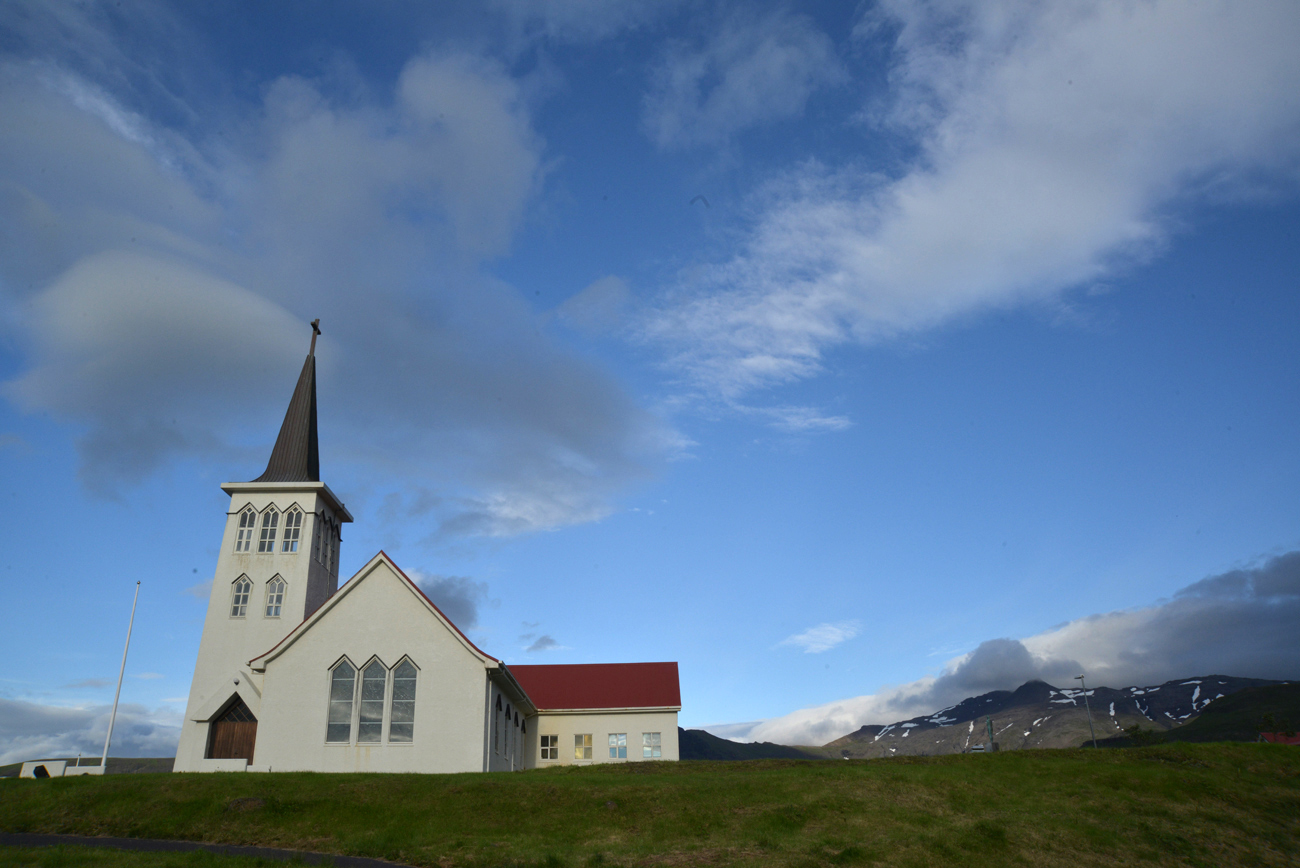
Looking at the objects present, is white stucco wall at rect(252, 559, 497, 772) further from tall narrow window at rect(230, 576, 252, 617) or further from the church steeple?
the church steeple

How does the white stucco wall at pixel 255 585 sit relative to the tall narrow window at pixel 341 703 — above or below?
above

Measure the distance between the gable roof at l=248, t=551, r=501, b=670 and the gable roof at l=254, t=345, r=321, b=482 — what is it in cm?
918

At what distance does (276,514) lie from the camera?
4072 cm

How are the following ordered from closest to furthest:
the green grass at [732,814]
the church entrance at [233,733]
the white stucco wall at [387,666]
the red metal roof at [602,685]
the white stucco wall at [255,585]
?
1. the green grass at [732,814]
2. the white stucco wall at [387,666]
3. the church entrance at [233,733]
4. the white stucco wall at [255,585]
5. the red metal roof at [602,685]

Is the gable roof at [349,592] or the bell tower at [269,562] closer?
the gable roof at [349,592]

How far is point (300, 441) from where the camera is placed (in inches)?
1674

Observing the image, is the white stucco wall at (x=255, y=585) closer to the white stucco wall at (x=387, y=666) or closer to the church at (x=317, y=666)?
the church at (x=317, y=666)

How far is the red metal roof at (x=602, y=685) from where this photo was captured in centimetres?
4766

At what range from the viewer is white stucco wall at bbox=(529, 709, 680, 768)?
153 feet

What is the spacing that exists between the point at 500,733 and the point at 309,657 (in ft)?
29.8

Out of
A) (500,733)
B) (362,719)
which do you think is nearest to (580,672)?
(500,733)

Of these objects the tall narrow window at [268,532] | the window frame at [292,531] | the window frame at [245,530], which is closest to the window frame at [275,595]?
the window frame at [292,531]

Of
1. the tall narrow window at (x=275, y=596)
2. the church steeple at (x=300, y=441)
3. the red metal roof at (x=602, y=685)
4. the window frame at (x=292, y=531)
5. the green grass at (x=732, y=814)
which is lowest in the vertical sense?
the green grass at (x=732, y=814)

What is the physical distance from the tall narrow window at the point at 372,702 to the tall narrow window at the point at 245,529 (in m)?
11.6
